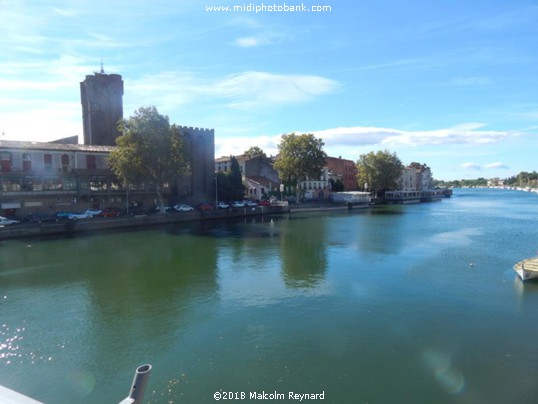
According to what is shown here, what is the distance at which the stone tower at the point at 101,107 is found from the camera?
63.5 m

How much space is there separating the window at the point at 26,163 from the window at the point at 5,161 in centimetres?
141

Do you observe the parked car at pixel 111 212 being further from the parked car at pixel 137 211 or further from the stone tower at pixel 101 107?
the stone tower at pixel 101 107

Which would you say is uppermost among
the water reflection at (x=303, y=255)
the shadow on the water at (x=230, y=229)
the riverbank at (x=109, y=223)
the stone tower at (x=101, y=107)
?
the stone tower at (x=101, y=107)

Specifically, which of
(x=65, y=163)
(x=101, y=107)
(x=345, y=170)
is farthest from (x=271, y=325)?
(x=345, y=170)

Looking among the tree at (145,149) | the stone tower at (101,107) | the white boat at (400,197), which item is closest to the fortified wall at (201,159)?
the stone tower at (101,107)

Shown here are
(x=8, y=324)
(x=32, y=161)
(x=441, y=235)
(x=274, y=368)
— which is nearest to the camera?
(x=274, y=368)

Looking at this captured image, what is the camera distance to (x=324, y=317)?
1617cm

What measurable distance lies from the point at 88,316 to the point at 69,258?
47.3 ft

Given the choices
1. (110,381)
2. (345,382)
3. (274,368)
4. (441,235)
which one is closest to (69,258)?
(110,381)

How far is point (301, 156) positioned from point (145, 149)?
116 ft

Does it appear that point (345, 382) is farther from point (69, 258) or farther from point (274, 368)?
point (69, 258)

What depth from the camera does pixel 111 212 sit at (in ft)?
155

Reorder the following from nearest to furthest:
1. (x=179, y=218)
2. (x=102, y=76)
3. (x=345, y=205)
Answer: (x=179, y=218) → (x=102, y=76) → (x=345, y=205)

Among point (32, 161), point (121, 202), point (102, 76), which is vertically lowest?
point (121, 202)
